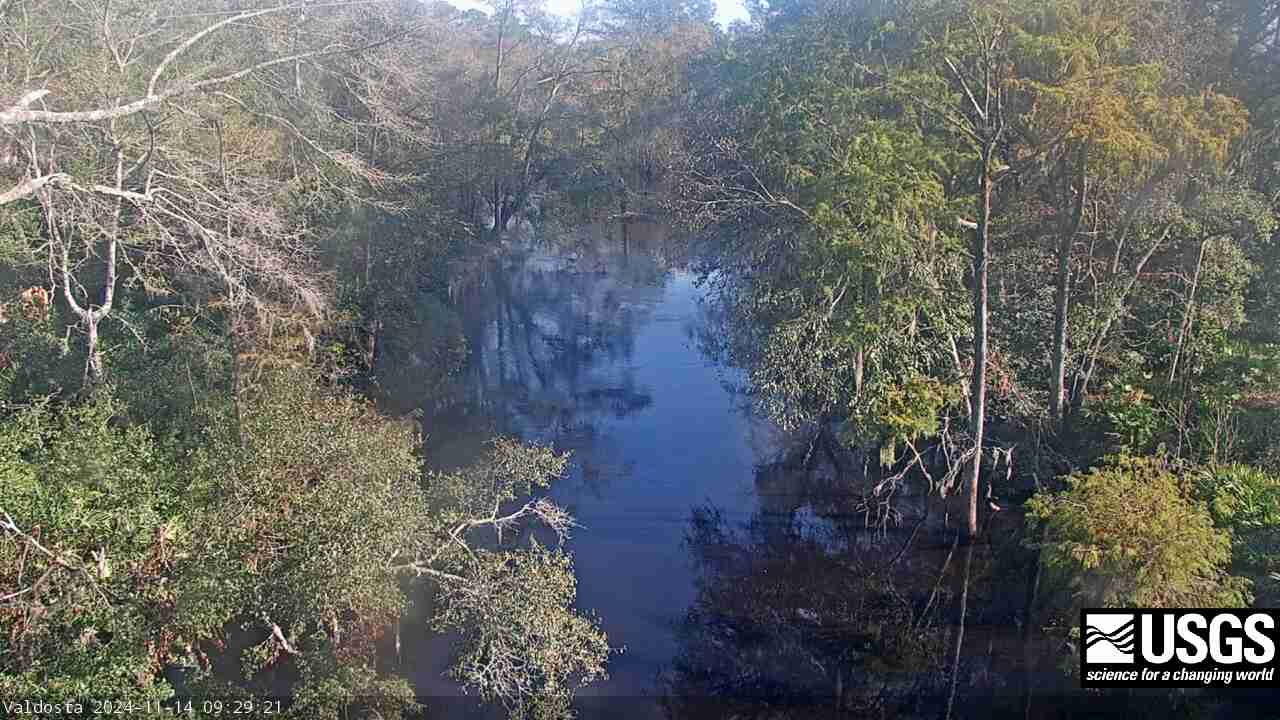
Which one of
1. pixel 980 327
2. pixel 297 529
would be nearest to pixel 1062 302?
pixel 980 327

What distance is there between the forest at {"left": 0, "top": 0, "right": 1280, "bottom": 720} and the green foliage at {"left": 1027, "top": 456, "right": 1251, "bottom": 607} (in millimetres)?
69

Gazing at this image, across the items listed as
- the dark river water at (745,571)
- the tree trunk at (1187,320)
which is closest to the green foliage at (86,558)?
the dark river water at (745,571)

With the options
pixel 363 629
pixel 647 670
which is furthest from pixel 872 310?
pixel 363 629

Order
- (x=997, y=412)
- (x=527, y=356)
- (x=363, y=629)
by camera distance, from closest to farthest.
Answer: (x=363, y=629)
(x=997, y=412)
(x=527, y=356)

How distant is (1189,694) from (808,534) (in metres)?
6.95

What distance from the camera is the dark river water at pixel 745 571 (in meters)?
12.5

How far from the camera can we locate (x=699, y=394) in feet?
80.3

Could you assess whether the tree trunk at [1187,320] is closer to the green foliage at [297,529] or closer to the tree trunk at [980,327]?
the tree trunk at [980,327]

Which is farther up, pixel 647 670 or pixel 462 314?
pixel 462 314

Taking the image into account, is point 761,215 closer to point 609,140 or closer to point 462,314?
point 462,314

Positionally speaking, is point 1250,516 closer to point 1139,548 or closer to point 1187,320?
point 1139,548

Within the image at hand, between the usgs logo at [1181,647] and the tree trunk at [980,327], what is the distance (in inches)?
184

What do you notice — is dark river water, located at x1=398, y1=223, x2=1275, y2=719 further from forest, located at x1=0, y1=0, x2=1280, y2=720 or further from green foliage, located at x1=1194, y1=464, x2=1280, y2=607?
green foliage, located at x1=1194, y1=464, x2=1280, y2=607

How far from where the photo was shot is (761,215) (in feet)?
70.9
